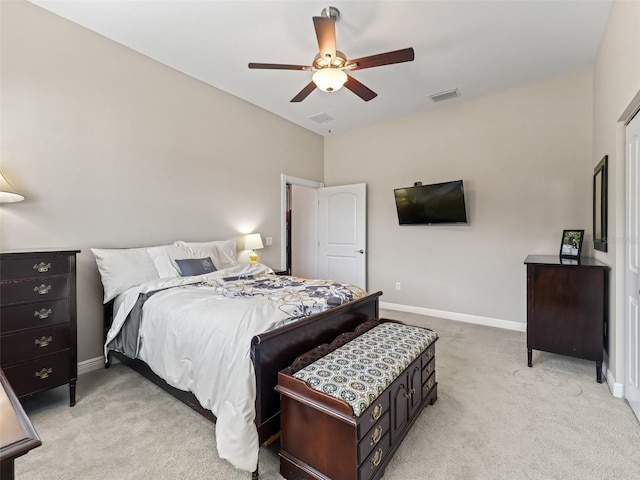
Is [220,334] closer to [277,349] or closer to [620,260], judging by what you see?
[277,349]

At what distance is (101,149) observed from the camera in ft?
9.52

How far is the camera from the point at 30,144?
8.16ft

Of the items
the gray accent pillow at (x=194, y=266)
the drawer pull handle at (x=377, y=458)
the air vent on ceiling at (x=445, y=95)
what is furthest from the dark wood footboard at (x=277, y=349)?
the air vent on ceiling at (x=445, y=95)

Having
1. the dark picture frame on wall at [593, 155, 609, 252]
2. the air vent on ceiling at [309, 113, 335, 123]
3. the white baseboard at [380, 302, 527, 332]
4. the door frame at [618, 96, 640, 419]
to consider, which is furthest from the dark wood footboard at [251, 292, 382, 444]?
the air vent on ceiling at [309, 113, 335, 123]

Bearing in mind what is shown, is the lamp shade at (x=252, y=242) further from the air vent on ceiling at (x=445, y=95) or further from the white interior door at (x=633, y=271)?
the white interior door at (x=633, y=271)

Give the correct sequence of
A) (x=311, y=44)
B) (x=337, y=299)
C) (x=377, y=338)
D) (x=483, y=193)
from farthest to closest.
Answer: (x=483, y=193) → (x=311, y=44) → (x=337, y=299) → (x=377, y=338)

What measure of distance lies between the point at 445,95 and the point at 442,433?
12.7ft

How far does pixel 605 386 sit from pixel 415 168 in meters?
3.29

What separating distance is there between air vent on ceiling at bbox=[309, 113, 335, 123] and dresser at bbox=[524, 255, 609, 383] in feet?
11.1

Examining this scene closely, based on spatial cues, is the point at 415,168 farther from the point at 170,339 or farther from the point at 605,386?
the point at 170,339

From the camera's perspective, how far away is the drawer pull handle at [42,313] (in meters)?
2.07

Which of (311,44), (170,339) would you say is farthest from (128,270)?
(311,44)

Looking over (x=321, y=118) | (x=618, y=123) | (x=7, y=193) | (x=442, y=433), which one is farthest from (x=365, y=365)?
(x=321, y=118)

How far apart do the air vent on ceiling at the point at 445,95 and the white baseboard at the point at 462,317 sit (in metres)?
2.97
